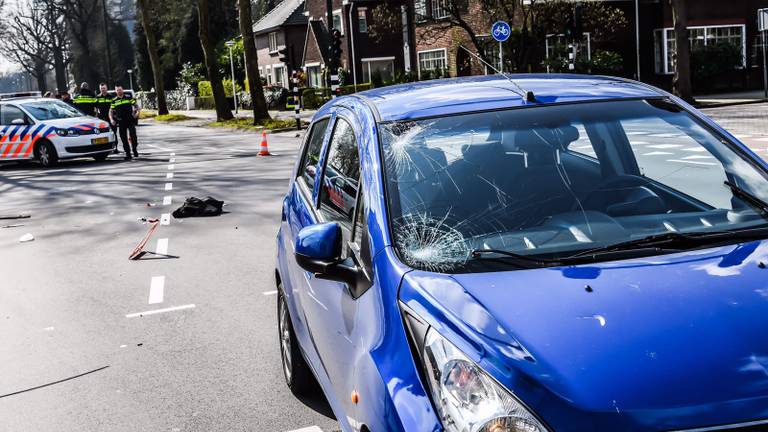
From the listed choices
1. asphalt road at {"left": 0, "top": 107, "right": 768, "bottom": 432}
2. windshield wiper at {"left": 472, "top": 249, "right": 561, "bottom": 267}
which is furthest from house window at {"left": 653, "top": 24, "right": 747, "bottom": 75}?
windshield wiper at {"left": 472, "top": 249, "right": 561, "bottom": 267}

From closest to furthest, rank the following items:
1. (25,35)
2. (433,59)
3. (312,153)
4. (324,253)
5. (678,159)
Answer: (324,253) < (678,159) < (312,153) < (433,59) < (25,35)

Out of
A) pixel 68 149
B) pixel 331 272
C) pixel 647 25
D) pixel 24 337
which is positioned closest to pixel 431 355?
pixel 331 272

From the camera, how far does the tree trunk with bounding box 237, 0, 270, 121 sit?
3631 cm

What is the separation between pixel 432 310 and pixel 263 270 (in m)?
6.16

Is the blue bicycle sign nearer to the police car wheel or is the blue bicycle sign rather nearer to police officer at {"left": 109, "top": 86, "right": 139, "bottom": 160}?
police officer at {"left": 109, "top": 86, "right": 139, "bottom": 160}

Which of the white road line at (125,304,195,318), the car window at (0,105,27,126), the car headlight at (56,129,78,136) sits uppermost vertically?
the car window at (0,105,27,126)

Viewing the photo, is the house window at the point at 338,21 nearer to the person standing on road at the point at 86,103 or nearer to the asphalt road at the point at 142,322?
the person standing on road at the point at 86,103

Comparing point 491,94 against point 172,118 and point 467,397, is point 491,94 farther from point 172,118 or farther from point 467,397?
point 172,118

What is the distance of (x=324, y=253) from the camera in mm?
3453

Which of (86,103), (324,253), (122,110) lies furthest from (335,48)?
(324,253)

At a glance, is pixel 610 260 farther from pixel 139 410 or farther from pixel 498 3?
pixel 498 3

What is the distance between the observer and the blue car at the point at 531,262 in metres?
2.45

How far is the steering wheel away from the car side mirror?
0.91 meters

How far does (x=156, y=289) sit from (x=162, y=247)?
227 centimetres
